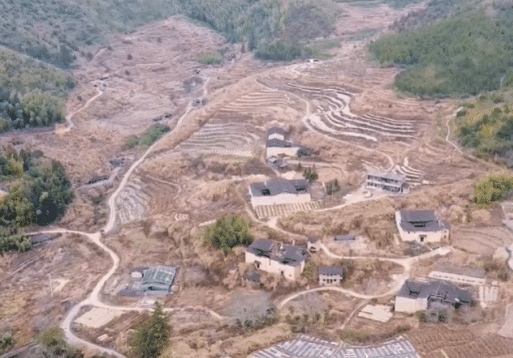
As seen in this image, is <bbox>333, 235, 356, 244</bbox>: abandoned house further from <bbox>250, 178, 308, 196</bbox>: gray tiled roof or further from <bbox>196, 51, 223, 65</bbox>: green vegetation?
<bbox>196, 51, 223, 65</bbox>: green vegetation

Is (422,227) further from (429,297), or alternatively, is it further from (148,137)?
(148,137)

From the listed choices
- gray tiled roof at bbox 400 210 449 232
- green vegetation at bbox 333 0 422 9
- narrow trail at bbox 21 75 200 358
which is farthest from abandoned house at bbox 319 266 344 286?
green vegetation at bbox 333 0 422 9

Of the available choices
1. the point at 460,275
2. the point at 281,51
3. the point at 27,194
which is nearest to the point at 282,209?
the point at 460,275

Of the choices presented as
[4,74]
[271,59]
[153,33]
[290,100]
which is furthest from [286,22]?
[4,74]

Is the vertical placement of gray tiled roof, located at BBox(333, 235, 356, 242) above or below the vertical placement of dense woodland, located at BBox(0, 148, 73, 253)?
below

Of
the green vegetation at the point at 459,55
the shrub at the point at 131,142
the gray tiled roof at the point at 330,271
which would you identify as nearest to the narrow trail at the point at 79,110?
the shrub at the point at 131,142
